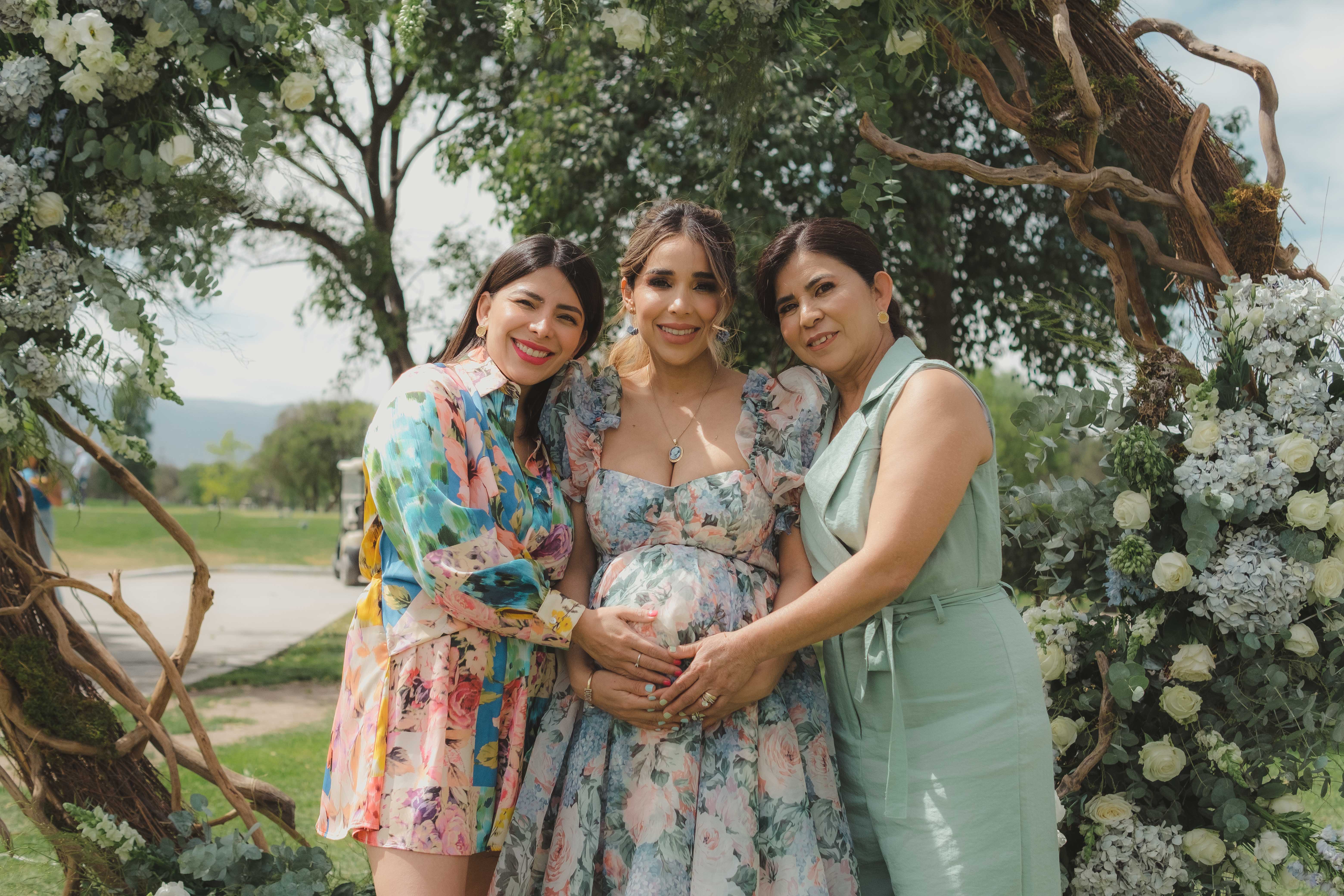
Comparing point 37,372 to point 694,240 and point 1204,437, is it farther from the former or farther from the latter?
point 1204,437

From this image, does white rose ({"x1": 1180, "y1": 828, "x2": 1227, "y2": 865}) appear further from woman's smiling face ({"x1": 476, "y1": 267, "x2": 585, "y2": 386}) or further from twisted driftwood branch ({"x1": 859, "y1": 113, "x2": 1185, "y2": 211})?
woman's smiling face ({"x1": 476, "y1": 267, "x2": 585, "y2": 386})

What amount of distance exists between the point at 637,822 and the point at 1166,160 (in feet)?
7.56

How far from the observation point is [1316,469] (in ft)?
8.36

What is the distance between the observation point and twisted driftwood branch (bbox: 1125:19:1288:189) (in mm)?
2660

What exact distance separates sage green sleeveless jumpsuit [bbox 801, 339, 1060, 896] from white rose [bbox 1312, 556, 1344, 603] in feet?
2.78

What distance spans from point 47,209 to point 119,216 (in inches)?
6.9

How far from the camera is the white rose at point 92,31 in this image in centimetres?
253

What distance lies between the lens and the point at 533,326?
2.43m

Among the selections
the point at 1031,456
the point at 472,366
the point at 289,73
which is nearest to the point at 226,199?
the point at 289,73

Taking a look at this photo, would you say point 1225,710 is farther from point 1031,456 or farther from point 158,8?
point 158,8

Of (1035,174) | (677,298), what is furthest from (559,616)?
(1035,174)

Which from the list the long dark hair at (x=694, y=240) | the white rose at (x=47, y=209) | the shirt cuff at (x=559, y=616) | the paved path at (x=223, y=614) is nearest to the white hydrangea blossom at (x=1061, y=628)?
the long dark hair at (x=694, y=240)

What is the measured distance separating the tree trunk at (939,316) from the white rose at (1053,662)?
5.65 m

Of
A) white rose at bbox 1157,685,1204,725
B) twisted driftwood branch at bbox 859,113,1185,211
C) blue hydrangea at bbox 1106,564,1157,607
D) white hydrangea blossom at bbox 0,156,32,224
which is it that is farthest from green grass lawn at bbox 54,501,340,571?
white rose at bbox 1157,685,1204,725
